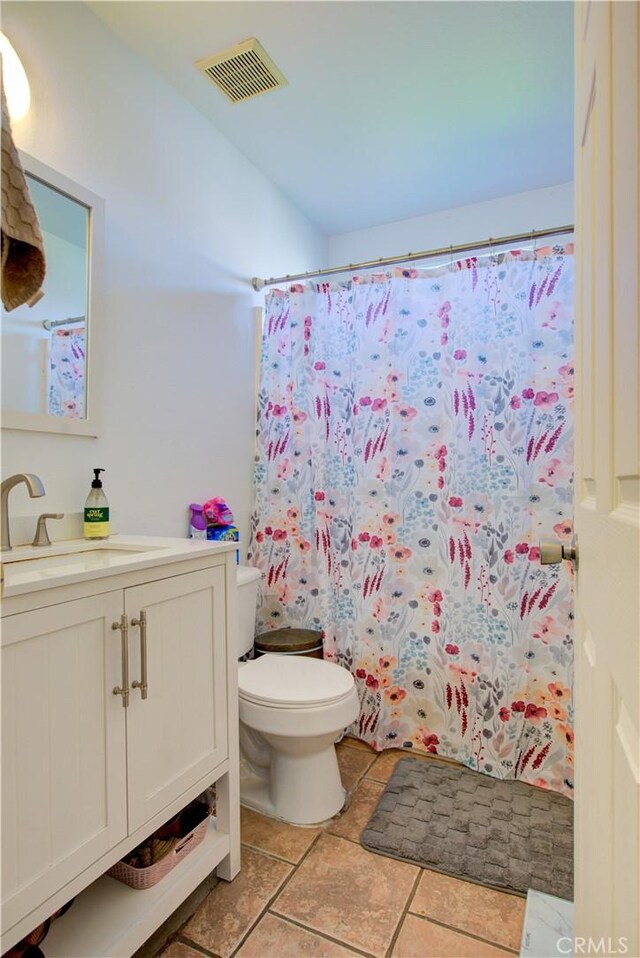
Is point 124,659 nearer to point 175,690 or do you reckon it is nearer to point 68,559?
point 175,690

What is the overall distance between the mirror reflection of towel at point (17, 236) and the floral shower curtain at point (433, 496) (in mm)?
1465

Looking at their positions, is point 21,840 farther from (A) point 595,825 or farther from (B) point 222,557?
(A) point 595,825

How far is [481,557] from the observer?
1909mm

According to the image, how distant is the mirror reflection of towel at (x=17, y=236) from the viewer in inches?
26.9

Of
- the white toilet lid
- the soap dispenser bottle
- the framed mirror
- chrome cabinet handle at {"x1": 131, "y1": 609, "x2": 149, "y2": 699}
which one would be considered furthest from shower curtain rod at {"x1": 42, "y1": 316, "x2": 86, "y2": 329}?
the white toilet lid

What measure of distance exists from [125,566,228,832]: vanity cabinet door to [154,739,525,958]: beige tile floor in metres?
0.34

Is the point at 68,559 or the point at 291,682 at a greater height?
the point at 68,559

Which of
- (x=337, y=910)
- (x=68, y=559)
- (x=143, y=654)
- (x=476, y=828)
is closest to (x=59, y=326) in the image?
(x=68, y=559)

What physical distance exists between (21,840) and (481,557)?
5.16ft

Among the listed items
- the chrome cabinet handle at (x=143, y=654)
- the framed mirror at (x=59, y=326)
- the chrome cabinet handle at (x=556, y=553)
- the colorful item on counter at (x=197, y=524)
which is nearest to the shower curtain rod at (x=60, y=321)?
the framed mirror at (x=59, y=326)

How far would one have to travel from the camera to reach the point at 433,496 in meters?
1.98

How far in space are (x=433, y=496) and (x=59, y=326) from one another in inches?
55.2

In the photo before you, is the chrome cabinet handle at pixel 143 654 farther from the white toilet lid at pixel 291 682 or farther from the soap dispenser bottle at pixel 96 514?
the white toilet lid at pixel 291 682

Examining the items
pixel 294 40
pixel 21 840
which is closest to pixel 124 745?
pixel 21 840
